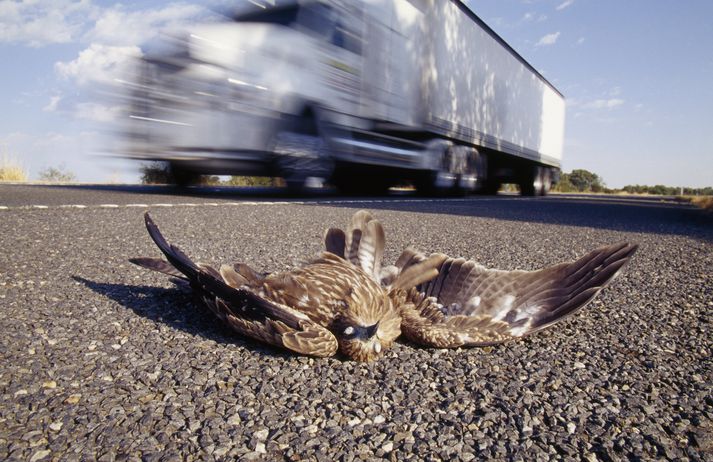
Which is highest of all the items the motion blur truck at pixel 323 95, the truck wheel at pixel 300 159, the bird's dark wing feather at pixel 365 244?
the motion blur truck at pixel 323 95

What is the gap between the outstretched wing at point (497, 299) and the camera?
1.72 m

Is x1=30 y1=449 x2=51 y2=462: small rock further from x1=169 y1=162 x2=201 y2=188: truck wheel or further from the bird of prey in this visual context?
x1=169 y1=162 x2=201 y2=188: truck wheel

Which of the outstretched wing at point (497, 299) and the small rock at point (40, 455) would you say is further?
the outstretched wing at point (497, 299)

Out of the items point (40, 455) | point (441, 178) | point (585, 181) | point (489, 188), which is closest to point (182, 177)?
point (441, 178)

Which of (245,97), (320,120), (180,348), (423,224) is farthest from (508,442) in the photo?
(320,120)

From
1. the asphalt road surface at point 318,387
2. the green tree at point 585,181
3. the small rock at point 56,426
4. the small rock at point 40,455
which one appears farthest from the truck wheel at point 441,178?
A: the green tree at point 585,181

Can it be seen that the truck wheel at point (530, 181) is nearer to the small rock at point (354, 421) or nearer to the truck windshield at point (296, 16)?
the truck windshield at point (296, 16)

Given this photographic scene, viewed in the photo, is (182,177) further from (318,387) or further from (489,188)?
(489,188)

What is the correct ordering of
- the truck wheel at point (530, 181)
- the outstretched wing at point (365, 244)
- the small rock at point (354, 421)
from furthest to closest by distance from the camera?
1. the truck wheel at point (530, 181)
2. the outstretched wing at point (365, 244)
3. the small rock at point (354, 421)

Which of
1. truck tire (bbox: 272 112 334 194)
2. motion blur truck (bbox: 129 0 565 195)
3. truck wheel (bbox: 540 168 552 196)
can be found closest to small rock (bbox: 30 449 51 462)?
motion blur truck (bbox: 129 0 565 195)

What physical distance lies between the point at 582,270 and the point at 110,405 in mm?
1603

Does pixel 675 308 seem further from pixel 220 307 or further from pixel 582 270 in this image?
pixel 220 307

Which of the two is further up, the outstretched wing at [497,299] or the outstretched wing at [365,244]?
the outstretched wing at [365,244]

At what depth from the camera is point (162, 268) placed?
2.03 meters
